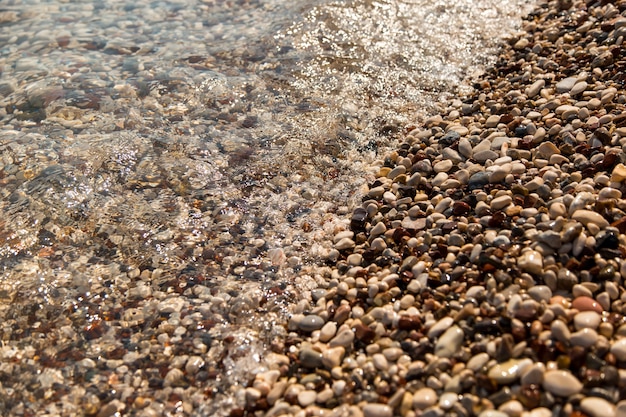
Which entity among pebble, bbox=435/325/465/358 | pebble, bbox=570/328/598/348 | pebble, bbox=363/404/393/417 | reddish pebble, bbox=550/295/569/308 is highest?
pebble, bbox=570/328/598/348

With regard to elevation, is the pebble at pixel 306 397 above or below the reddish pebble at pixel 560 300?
below

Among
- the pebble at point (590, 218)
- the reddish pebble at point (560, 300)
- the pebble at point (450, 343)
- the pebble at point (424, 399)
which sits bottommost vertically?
the pebble at point (424, 399)

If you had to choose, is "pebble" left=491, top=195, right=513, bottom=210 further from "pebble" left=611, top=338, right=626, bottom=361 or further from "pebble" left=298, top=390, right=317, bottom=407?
"pebble" left=298, top=390, right=317, bottom=407

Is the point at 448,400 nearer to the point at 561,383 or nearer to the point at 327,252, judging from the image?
the point at 561,383

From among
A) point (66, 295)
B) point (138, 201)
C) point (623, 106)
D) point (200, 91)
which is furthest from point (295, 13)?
point (66, 295)

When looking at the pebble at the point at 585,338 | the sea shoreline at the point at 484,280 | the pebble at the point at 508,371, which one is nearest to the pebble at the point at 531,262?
the sea shoreline at the point at 484,280

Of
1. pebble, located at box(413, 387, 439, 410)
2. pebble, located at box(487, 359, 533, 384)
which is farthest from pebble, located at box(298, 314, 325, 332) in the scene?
pebble, located at box(487, 359, 533, 384)

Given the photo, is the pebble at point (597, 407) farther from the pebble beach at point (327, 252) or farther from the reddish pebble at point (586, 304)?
the reddish pebble at point (586, 304)

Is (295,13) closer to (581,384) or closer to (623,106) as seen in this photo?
(623,106)

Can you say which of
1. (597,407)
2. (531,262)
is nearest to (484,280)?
(531,262)
